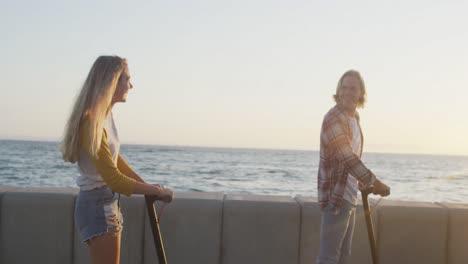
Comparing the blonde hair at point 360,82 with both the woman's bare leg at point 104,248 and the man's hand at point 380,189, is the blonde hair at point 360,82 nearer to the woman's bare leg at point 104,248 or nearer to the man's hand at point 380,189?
the man's hand at point 380,189

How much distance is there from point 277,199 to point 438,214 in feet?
4.33

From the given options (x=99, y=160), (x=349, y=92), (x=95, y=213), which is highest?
(x=349, y=92)

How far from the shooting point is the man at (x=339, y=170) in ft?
11.5

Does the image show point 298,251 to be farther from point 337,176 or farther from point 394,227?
point 337,176

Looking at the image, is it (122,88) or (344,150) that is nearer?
(122,88)

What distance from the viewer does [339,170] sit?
358 cm

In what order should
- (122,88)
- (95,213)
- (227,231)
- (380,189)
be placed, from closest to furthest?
(95,213), (122,88), (380,189), (227,231)

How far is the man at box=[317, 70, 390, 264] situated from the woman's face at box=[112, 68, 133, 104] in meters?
1.32

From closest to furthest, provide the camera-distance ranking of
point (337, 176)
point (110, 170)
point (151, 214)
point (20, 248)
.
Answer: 1. point (110, 170)
2. point (151, 214)
3. point (337, 176)
4. point (20, 248)

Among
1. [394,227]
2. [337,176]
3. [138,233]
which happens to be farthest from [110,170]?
[394,227]

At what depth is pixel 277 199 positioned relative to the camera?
475cm

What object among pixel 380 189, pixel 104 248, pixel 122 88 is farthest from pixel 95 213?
pixel 380 189

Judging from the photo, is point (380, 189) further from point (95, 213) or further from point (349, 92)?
point (95, 213)

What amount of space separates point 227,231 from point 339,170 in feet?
4.44
